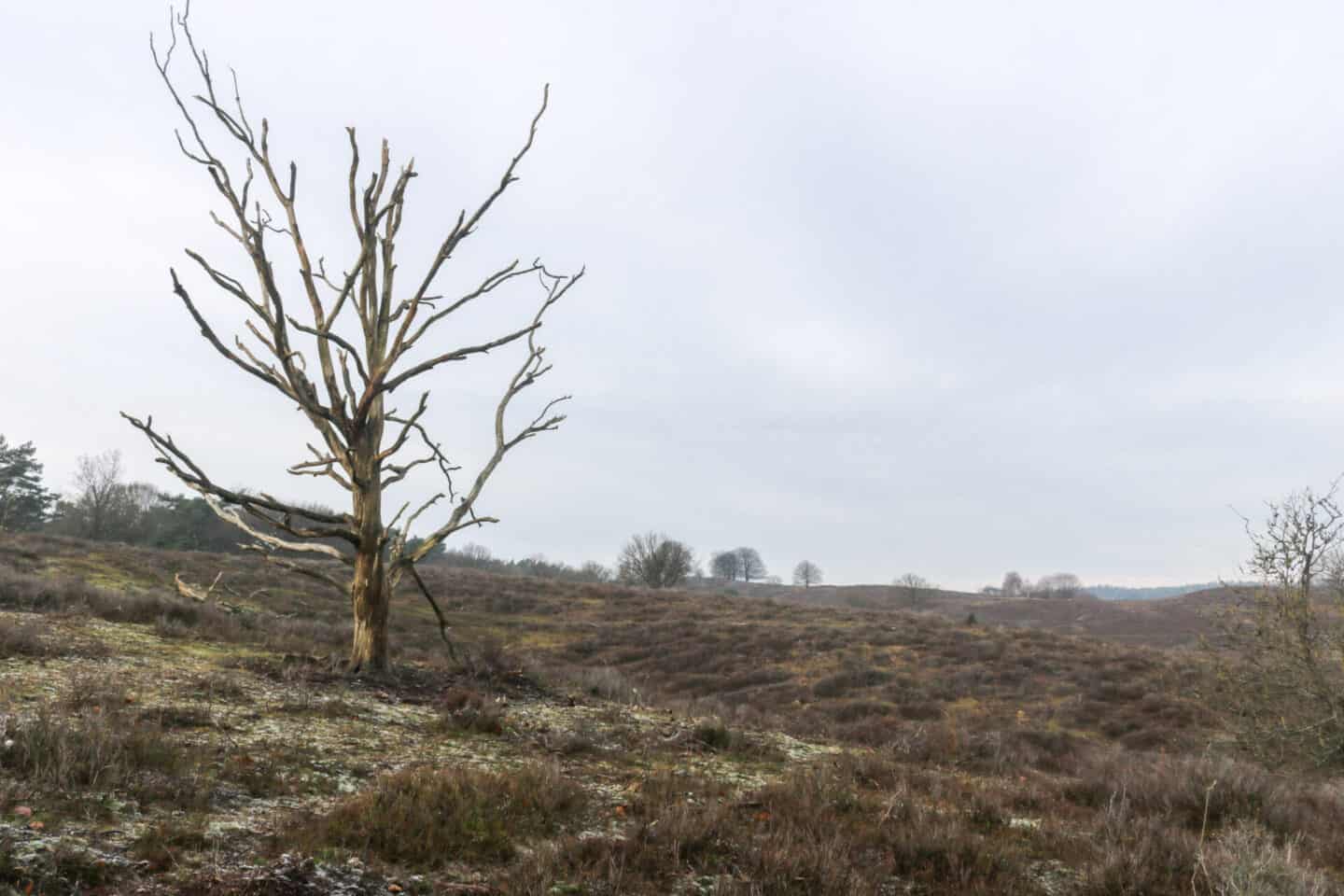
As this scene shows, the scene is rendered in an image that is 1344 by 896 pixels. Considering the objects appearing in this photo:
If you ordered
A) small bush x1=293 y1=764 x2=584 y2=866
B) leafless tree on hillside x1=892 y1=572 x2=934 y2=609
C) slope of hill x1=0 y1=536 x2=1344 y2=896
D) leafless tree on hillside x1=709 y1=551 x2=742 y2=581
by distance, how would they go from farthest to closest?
leafless tree on hillside x1=709 y1=551 x2=742 y2=581 < leafless tree on hillside x1=892 y1=572 x2=934 y2=609 < small bush x1=293 y1=764 x2=584 y2=866 < slope of hill x1=0 y1=536 x2=1344 y2=896

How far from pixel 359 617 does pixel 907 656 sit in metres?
23.5

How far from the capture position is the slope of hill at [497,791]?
3789 mm

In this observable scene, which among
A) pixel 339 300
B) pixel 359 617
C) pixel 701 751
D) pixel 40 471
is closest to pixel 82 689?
pixel 359 617

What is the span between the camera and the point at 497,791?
16.3 feet

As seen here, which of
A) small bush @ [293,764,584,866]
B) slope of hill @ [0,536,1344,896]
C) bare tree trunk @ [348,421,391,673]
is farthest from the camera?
bare tree trunk @ [348,421,391,673]

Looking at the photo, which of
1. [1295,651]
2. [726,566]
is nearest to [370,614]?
[1295,651]

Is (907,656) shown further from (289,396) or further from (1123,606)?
(1123,606)

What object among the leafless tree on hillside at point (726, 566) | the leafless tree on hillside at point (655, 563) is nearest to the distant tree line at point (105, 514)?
the leafless tree on hillside at point (655, 563)

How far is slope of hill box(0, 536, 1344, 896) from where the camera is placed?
3.79m

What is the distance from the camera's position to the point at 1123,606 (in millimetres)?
82688

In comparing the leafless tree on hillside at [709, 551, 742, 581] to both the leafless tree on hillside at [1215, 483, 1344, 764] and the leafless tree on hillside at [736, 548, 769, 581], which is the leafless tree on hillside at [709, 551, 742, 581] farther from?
the leafless tree on hillside at [1215, 483, 1344, 764]

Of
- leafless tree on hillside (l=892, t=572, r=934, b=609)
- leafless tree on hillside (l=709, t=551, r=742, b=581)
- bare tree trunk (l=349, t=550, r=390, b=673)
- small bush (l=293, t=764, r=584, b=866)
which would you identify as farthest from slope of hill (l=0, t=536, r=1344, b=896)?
leafless tree on hillside (l=709, t=551, r=742, b=581)

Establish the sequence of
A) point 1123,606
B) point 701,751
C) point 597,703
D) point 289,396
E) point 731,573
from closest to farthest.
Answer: point 701,751 < point 289,396 < point 597,703 < point 1123,606 < point 731,573

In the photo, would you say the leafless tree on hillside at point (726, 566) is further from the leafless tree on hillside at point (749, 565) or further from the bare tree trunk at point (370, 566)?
the bare tree trunk at point (370, 566)
